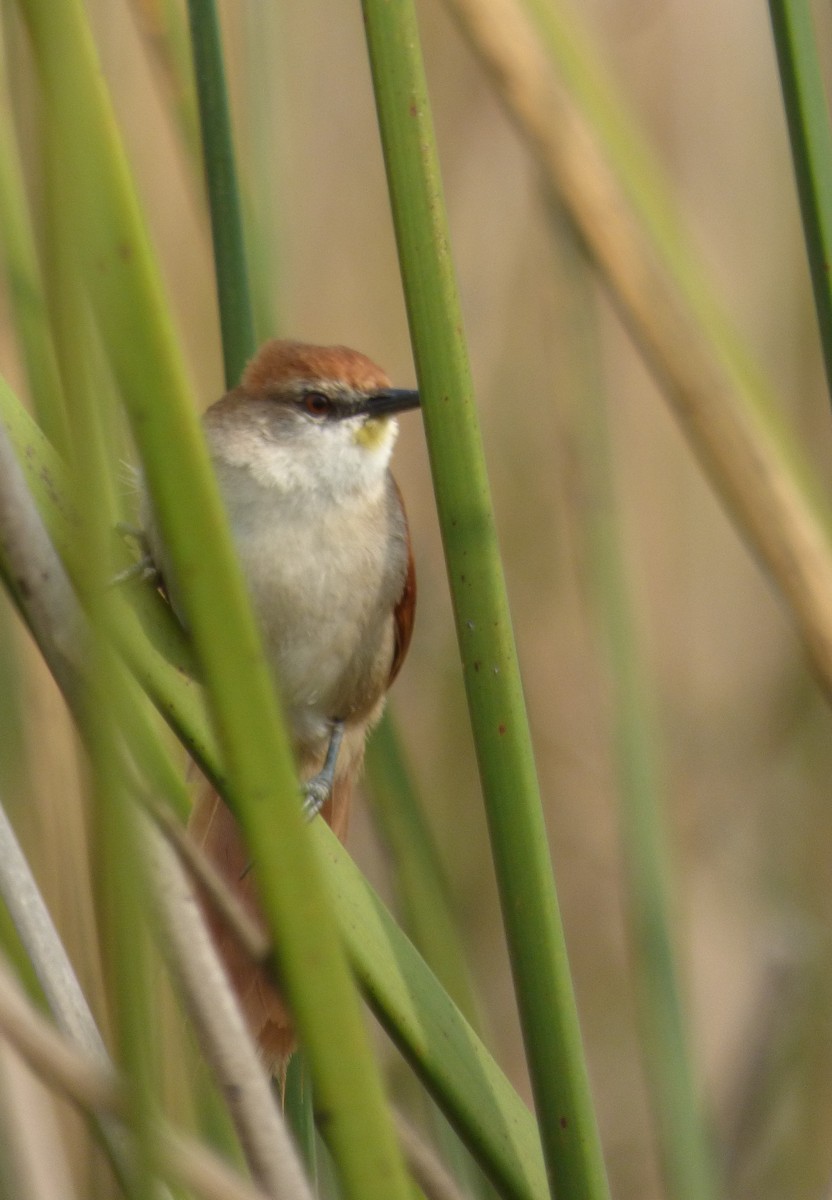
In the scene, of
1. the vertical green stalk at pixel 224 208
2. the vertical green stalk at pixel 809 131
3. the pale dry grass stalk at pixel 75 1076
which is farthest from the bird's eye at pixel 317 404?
the pale dry grass stalk at pixel 75 1076

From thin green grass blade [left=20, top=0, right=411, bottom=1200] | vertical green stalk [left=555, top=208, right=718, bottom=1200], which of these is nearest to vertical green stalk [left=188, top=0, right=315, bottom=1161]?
vertical green stalk [left=555, top=208, right=718, bottom=1200]

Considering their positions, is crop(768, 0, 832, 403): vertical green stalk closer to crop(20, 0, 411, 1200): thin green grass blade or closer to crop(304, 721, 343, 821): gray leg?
crop(20, 0, 411, 1200): thin green grass blade

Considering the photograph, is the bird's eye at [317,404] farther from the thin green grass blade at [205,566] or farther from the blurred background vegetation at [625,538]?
the thin green grass blade at [205,566]

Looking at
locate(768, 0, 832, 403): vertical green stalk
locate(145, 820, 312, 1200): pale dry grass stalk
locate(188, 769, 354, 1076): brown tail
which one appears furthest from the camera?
locate(188, 769, 354, 1076): brown tail

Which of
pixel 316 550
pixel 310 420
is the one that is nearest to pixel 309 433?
pixel 310 420

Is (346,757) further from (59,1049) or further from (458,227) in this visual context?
(458,227)
